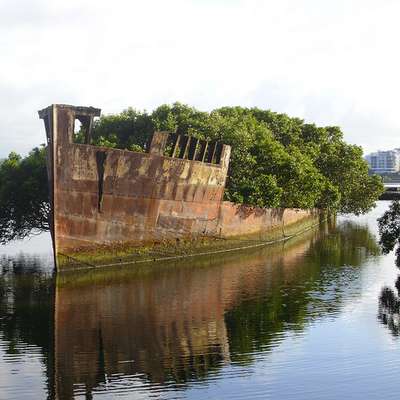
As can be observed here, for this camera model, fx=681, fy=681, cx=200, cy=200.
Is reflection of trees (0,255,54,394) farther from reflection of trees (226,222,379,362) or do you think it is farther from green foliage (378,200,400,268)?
green foliage (378,200,400,268)

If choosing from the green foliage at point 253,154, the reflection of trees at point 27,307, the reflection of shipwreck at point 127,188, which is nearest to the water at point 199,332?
the reflection of trees at point 27,307

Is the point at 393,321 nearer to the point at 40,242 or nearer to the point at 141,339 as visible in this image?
the point at 141,339

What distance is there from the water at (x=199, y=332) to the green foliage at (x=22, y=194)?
330 cm

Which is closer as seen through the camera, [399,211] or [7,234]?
[399,211]

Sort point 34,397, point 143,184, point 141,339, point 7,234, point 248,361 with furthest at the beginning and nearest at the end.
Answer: point 7,234 → point 143,184 → point 141,339 → point 248,361 → point 34,397

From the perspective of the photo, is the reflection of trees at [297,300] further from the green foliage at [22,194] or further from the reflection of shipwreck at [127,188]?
the green foliage at [22,194]

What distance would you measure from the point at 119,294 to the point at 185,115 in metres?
22.7

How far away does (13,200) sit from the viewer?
127 ft

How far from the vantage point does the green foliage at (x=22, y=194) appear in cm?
3844

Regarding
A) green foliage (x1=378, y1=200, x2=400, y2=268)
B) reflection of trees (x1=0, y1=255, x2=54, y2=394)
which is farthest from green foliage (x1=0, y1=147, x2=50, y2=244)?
green foliage (x1=378, y1=200, x2=400, y2=268)

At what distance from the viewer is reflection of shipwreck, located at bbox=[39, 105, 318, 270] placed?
3238cm

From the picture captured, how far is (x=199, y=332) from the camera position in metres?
22.4

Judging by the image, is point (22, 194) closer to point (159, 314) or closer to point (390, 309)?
point (159, 314)

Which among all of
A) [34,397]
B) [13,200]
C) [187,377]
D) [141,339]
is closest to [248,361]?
[187,377]
